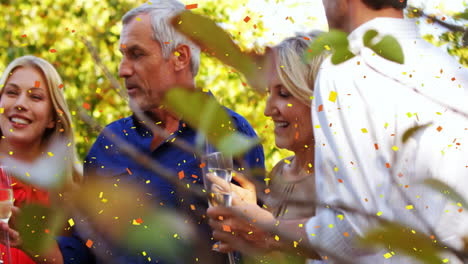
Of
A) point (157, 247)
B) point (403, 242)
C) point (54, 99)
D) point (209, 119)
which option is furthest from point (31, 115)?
point (403, 242)

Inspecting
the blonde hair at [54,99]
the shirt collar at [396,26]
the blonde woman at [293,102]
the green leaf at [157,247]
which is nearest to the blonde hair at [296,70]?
the blonde woman at [293,102]

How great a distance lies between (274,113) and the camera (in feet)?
3.40

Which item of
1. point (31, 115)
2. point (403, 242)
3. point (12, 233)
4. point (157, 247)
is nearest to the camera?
point (403, 242)

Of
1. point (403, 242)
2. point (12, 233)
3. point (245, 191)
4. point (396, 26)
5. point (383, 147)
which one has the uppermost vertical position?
point (403, 242)

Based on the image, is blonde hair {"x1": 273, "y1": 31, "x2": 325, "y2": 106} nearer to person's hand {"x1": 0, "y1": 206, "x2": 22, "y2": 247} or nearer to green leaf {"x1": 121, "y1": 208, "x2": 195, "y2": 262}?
green leaf {"x1": 121, "y1": 208, "x2": 195, "y2": 262}

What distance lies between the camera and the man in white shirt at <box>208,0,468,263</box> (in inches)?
30.4

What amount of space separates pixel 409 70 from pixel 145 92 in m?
0.62

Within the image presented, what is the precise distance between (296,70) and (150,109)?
390 mm

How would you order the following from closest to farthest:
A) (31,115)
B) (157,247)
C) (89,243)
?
(157,247) → (89,243) → (31,115)

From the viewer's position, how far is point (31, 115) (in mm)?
1437

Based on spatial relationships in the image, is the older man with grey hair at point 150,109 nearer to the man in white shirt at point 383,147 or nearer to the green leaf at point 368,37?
the man in white shirt at point 383,147

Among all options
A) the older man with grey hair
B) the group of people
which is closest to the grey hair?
the older man with grey hair

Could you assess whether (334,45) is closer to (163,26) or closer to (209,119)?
(209,119)

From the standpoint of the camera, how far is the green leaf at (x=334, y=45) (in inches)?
14.3
